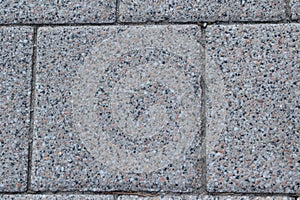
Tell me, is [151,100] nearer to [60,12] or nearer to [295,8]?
[60,12]

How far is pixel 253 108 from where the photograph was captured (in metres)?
1.48

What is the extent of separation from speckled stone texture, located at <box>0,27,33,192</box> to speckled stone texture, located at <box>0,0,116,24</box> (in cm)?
6

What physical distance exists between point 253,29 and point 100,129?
2.49 ft

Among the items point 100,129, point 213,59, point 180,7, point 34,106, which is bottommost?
point 100,129

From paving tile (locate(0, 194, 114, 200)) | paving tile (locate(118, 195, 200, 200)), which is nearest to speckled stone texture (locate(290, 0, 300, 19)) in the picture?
paving tile (locate(118, 195, 200, 200))

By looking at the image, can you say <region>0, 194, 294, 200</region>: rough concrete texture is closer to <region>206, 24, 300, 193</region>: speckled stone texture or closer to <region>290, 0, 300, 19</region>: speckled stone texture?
<region>206, 24, 300, 193</region>: speckled stone texture

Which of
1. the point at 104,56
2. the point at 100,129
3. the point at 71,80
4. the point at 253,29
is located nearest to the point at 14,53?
the point at 71,80

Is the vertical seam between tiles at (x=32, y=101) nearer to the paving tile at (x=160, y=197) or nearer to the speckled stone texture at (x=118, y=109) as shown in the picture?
the speckled stone texture at (x=118, y=109)

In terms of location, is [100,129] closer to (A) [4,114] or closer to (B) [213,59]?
(A) [4,114]

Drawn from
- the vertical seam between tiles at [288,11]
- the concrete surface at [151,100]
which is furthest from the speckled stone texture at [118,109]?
the vertical seam between tiles at [288,11]

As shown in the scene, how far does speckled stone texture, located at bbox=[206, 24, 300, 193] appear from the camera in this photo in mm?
1442

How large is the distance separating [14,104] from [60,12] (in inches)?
17.3

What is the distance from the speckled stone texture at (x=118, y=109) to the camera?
1.47 metres

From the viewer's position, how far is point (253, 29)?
153 centimetres
